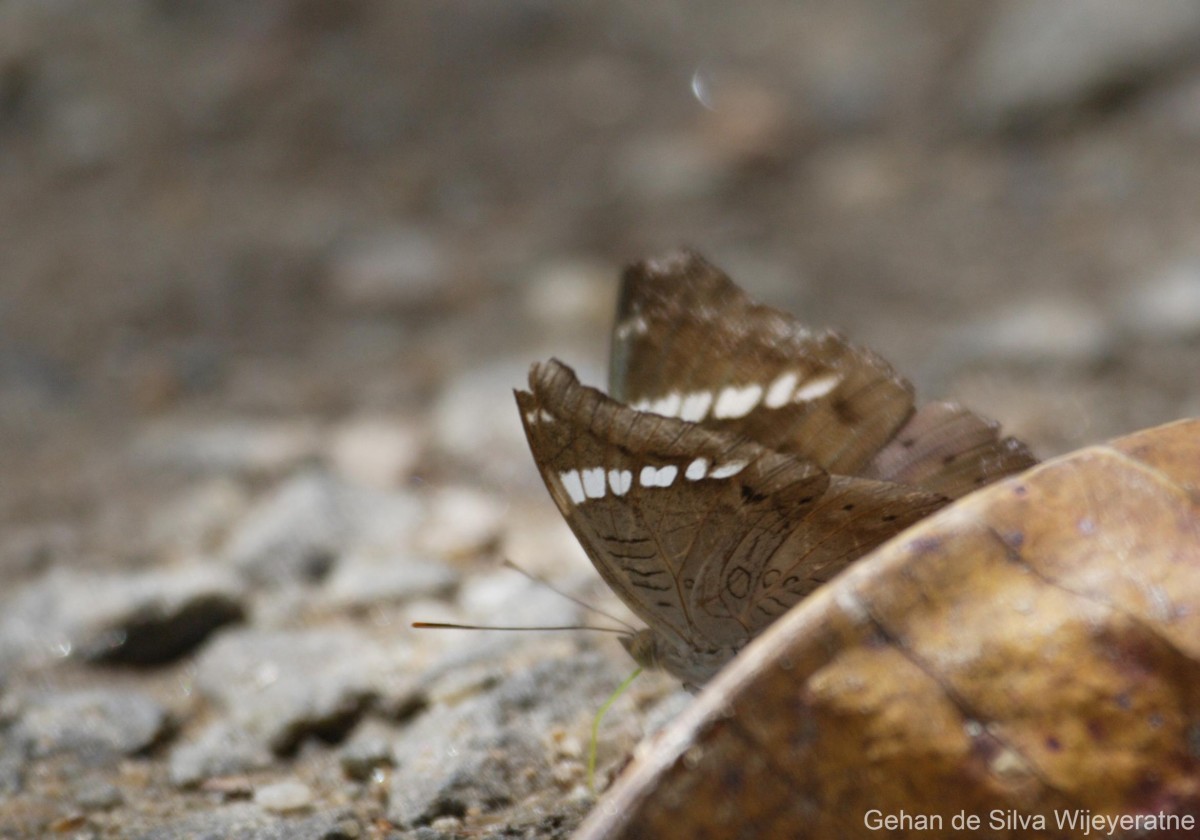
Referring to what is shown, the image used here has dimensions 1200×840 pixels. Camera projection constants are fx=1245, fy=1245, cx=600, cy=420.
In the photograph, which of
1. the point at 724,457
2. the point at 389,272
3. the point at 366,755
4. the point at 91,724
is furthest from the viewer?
the point at 389,272

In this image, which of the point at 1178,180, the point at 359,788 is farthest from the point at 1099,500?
the point at 1178,180

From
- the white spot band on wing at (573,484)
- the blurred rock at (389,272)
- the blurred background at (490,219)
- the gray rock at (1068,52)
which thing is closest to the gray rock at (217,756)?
the blurred background at (490,219)

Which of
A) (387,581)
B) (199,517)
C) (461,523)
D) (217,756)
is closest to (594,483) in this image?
(217,756)

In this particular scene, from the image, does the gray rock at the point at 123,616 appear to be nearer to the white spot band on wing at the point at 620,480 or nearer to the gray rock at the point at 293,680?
the gray rock at the point at 293,680

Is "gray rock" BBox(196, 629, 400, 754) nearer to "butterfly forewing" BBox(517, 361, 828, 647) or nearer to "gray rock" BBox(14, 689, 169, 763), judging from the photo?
"gray rock" BBox(14, 689, 169, 763)

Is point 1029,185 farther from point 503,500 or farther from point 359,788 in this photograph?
point 359,788

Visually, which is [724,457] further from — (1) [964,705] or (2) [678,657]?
(1) [964,705]

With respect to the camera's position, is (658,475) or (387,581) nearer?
(658,475)
